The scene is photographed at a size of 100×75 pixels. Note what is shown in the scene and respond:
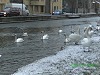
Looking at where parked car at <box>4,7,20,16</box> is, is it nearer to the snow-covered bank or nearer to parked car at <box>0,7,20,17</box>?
parked car at <box>0,7,20,17</box>

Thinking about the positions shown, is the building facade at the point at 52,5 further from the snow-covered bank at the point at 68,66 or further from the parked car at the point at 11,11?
the snow-covered bank at the point at 68,66

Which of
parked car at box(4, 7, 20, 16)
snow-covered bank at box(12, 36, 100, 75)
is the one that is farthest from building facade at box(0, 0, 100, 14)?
snow-covered bank at box(12, 36, 100, 75)

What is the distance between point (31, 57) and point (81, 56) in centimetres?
257

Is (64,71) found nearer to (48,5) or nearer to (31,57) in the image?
(31,57)

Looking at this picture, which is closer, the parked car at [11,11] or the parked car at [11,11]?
the parked car at [11,11]

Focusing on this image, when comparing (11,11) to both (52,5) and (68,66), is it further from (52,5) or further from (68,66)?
(68,66)

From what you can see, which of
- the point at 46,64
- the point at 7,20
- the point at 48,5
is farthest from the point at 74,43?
the point at 48,5

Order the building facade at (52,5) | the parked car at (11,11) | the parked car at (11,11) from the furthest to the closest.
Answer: the building facade at (52,5) < the parked car at (11,11) < the parked car at (11,11)

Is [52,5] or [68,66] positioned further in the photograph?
[52,5]

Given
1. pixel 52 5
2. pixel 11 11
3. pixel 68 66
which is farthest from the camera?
pixel 52 5

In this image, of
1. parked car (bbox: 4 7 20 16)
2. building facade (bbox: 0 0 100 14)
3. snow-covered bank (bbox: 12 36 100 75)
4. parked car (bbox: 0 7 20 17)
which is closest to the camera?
snow-covered bank (bbox: 12 36 100 75)

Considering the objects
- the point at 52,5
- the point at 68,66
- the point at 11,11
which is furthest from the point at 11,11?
the point at 68,66

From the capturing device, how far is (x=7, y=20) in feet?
172

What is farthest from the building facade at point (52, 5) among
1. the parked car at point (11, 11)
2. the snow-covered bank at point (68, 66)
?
the snow-covered bank at point (68, 66)
